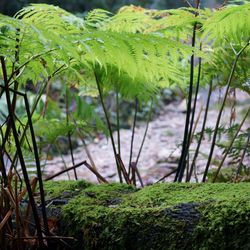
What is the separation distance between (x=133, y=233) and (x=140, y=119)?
543 centimetres

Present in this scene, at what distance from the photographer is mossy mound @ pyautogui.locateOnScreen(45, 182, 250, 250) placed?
102 centimetres

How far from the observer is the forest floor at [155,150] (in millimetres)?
3797

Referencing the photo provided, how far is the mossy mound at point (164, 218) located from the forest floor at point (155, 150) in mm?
1547

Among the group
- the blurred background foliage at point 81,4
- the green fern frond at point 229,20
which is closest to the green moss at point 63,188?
the green fern frond at point 229,20

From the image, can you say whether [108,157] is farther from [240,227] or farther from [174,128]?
[240,227]

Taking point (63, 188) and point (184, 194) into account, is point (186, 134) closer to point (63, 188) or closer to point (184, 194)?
point (184, 194)

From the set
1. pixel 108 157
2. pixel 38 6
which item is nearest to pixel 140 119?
pixel 108 157

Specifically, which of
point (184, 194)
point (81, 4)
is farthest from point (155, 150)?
point (184, 194)

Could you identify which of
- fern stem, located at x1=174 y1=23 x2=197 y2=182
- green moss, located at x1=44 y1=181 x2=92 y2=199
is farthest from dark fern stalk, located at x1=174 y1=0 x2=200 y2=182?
green moss, located at x1=44 y1=181 x2=92 y2=199

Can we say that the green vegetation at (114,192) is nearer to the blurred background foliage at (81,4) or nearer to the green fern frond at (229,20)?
the green fern frond at (229,20)

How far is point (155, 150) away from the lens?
487cm

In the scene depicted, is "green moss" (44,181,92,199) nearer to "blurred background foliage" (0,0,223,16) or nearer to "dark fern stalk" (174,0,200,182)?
"dark fern stalk" (174,0,200,182)

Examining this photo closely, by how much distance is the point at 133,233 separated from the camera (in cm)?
113

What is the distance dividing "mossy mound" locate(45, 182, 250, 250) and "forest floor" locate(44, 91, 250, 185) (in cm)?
155
